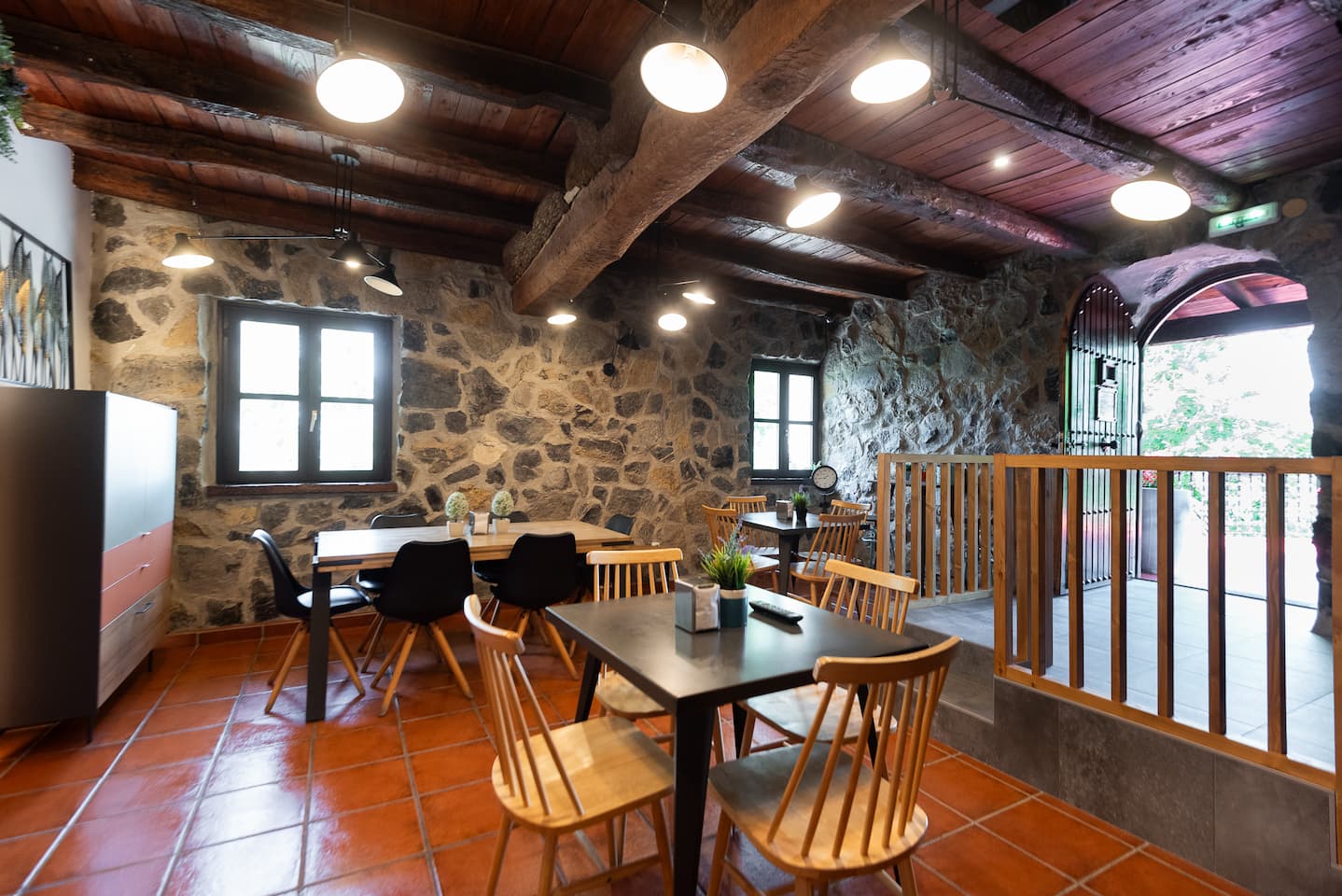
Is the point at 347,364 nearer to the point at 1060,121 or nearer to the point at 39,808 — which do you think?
the point at 39,808

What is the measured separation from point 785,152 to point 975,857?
2.88 meters

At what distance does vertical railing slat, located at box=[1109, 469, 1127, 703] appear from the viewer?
2.14 m

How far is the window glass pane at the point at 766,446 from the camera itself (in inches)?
241

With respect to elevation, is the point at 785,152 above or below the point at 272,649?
above

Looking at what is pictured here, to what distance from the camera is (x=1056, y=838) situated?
2.03 metres

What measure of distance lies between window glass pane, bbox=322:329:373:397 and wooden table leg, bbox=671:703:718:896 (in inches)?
147

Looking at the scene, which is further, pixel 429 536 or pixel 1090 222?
pixel 1090 222

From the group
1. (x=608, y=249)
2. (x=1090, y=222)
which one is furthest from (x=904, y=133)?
(x=1090, y=222)

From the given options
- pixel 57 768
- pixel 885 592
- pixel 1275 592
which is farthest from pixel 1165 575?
pixel 57 768

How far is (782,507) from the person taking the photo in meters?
4.50

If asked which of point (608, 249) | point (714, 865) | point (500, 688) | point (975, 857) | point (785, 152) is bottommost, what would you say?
A: point (975, 857)

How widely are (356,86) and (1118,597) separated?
301 cm

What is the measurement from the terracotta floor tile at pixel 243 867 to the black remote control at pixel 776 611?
1.60 metres

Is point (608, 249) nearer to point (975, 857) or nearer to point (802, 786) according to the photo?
point (802, 786)
